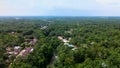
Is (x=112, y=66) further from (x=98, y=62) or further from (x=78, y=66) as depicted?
(x=78, y=66)

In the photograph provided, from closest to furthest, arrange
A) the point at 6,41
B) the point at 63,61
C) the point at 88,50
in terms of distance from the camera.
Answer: the point at 63,61
the point at 88,50
the point at 6,41

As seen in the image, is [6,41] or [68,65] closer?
[68,65]

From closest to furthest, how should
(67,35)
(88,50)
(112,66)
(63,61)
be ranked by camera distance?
1. (112,66)
2. (63,61)
3. (88,50)
4. (67,35)

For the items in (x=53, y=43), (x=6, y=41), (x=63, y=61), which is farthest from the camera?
(x=6, y=41)

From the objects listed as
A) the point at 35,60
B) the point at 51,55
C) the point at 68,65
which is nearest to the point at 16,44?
the point at 51,55

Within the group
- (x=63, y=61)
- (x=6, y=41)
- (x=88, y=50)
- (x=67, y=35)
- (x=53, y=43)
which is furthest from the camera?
(x=67, y=35)

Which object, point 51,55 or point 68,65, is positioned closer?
point 68,65

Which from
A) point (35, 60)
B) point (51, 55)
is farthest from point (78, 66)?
point (51, 55)

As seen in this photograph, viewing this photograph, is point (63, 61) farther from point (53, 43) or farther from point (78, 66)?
point (53, 43)
